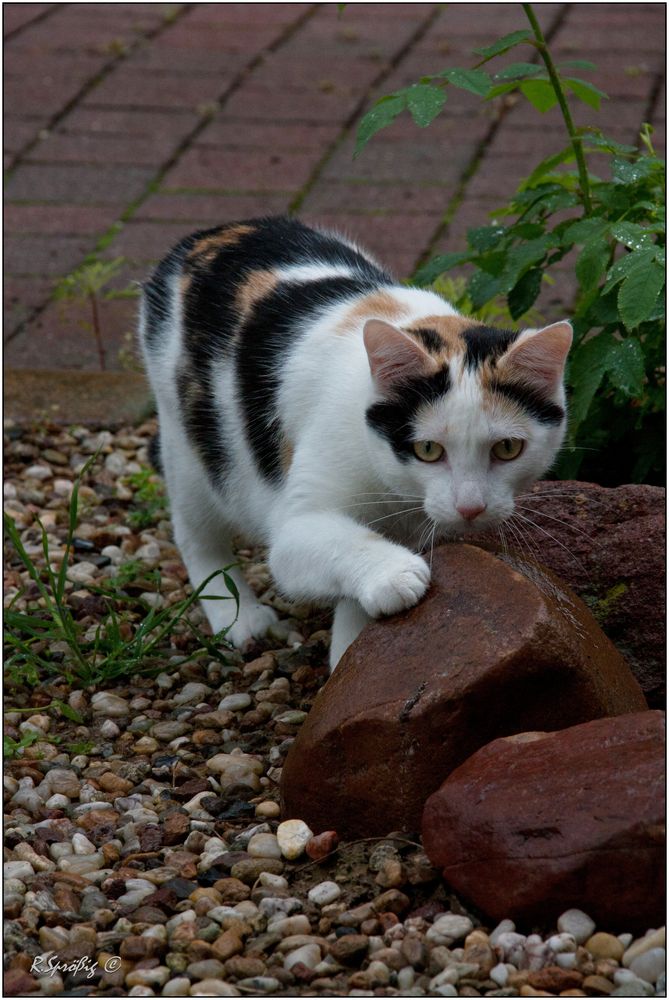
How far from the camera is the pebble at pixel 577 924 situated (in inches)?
90.0

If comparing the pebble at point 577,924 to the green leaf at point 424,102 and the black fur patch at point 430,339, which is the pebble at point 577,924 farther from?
the green leaf at point 424,102

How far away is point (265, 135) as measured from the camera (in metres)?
7.22

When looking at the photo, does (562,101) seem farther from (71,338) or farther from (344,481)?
(71,338)

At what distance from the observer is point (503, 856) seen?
2.33 m

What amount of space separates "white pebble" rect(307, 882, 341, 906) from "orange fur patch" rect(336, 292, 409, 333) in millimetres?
1423

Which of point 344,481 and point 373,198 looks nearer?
point 344,481

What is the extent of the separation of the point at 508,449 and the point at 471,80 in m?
0.97

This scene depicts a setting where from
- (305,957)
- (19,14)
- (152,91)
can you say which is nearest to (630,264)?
(305,957)

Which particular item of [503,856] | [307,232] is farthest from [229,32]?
[503,856]

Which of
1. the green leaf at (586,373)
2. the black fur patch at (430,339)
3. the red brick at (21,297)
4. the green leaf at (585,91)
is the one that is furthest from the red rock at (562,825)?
the red brick at (21,297)

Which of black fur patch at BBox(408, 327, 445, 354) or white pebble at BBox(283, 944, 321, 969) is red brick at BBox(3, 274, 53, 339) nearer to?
black fur patch at BBox(408, 327, 445, 354)

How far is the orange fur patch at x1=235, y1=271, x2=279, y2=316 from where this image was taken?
362cm

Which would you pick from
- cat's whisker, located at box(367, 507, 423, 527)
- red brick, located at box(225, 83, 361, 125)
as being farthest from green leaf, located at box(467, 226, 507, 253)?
red brick, located at box(225, 83, 361, 125)

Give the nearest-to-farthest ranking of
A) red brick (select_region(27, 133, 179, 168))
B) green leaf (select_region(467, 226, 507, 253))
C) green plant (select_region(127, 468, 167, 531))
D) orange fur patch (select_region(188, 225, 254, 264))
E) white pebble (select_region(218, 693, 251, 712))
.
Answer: white pebble (select_region(218, 693, 251, 712)) → green leaf (select_region(467, 226, 507, 253)) → orange fur patch (select_region(188, 225, 254, 264)) → green plant (select_region(127, 468, 167, 531)) → red brick (select_region(27, 133, 179, 168))
